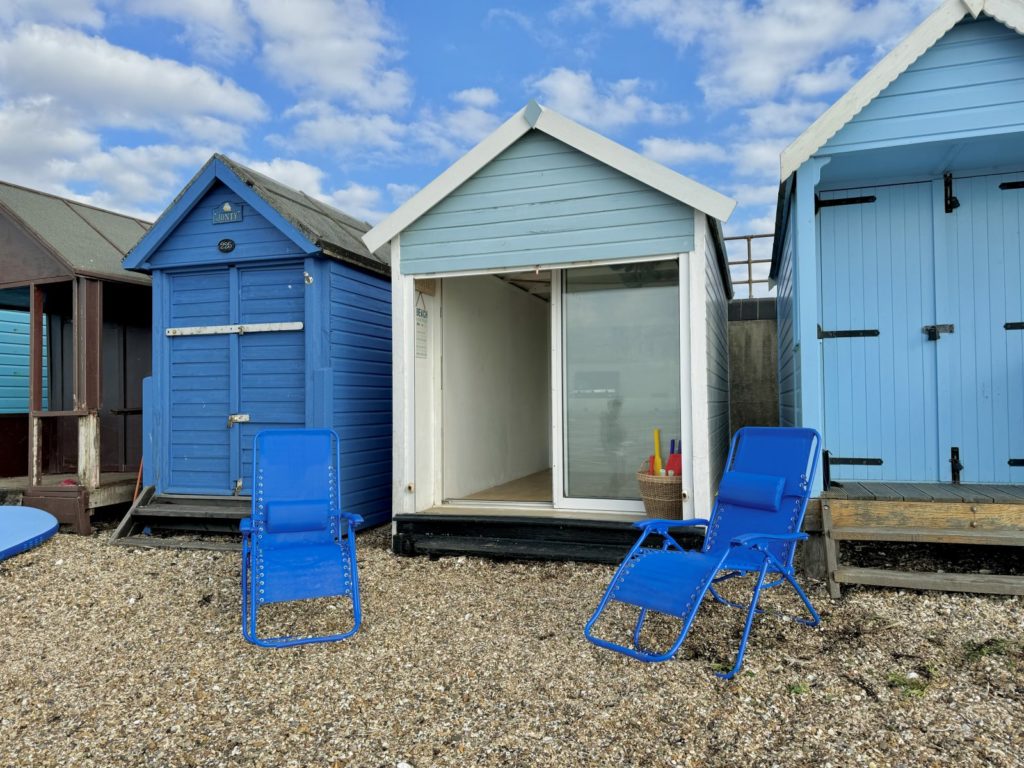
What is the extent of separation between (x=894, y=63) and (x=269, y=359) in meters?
5.14

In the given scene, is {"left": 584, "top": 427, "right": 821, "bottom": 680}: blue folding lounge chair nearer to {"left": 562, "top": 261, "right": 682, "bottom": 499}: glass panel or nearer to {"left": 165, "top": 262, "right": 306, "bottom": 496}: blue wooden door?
{"left": 562, "top": 261, "right": 682, "bottom": 499}: glass panel

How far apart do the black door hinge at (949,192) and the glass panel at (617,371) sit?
Answer: 1.88 meters

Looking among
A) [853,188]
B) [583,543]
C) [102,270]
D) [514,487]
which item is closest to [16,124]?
[102,270]

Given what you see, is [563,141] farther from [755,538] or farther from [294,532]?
[294,532]

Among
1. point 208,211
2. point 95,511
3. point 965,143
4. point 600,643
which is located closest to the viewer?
point 600,643

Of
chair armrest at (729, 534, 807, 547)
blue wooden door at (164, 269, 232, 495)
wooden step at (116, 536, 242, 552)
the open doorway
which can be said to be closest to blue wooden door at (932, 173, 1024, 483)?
chair armrest at (729, 534, 807, 547)

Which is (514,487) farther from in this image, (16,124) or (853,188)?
(16,124)

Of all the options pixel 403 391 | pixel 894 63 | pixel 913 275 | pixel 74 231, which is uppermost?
pixel 894 63

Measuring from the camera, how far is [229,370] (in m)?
6.11

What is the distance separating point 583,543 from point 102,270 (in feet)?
16.9

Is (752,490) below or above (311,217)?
below

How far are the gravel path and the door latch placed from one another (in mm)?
1818

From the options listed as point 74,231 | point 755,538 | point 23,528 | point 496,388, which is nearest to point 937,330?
point 755,538

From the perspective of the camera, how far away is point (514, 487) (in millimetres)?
7086
